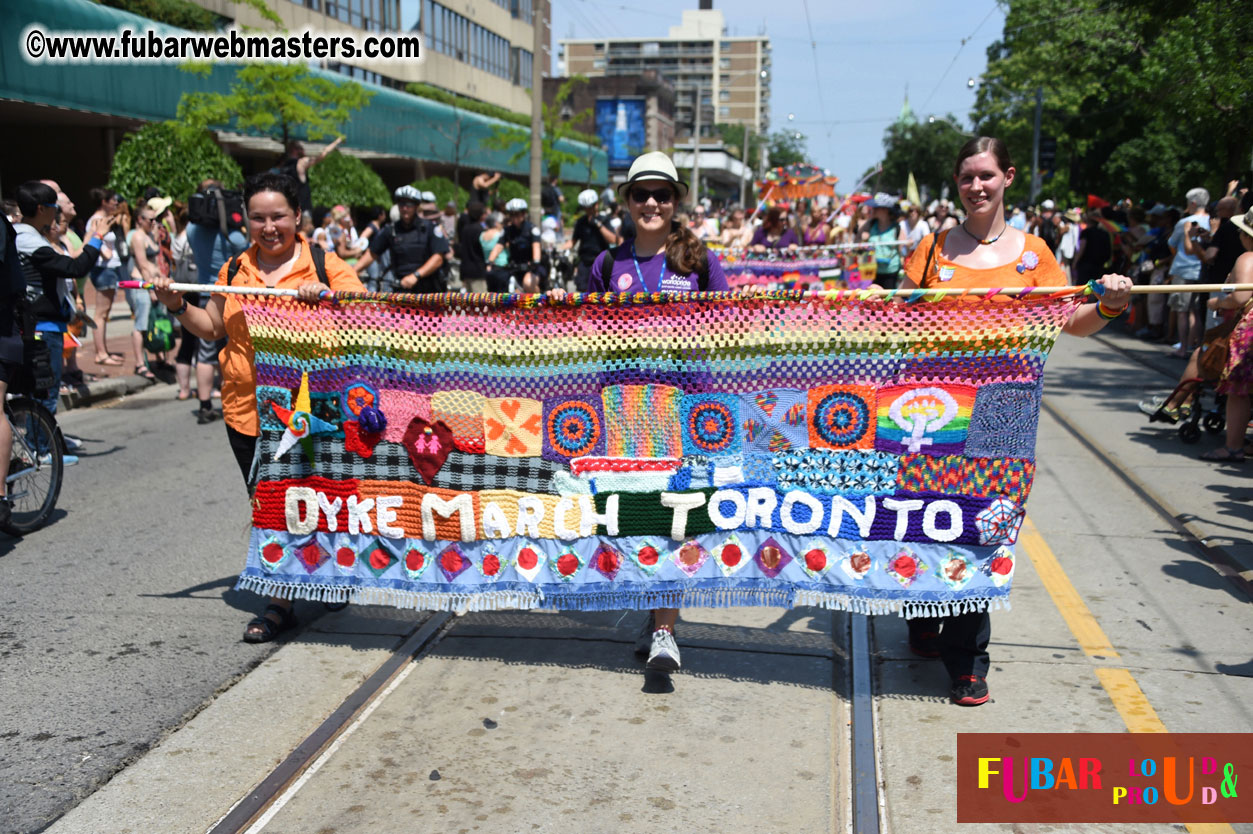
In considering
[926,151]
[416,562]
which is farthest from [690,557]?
[926,151]

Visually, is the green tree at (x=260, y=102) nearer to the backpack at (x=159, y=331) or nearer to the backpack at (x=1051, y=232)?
the backpack at (x=159, y=331)

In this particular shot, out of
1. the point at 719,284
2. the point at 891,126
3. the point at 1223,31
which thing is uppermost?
the point at 891,126

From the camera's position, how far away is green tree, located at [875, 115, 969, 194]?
→ 79.9 meters

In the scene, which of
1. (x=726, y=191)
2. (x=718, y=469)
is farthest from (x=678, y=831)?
(x=726, y=191)

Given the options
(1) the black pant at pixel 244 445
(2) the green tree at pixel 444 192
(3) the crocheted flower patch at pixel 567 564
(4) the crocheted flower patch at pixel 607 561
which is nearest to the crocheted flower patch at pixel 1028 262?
(4) the crocheted flower patch at pixel 607 561

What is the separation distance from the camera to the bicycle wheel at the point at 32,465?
6316mm

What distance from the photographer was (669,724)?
401cm

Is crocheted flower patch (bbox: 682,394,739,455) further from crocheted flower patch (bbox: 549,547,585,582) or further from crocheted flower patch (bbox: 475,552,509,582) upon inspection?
crocheted flower patch (bbox: 475,552,509,582)

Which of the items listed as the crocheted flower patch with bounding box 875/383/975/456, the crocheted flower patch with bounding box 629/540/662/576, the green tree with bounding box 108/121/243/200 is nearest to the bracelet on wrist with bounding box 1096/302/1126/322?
the crocheted flower patch with bounding box 875/383/975/456

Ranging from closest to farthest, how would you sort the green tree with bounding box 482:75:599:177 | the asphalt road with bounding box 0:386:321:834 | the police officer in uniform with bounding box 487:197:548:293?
1. the asphalt road with bounding box 0:386:321:834
2. the police officer in uniform with bounding box 487:197:548:293
3. the green tree with bounding box 482:75:599:177

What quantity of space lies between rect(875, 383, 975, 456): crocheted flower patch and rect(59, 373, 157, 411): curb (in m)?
9.20

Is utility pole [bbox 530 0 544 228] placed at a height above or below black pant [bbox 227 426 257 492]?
above

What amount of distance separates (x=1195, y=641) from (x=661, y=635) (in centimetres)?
240

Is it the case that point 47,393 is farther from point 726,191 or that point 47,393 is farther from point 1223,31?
point 726,191
